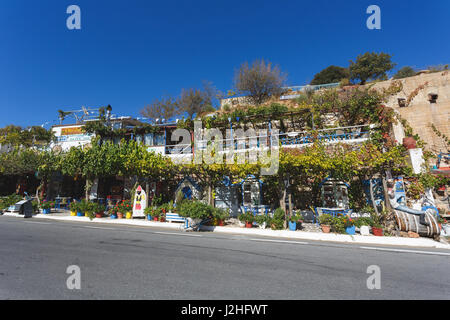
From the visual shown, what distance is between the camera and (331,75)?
106 feet

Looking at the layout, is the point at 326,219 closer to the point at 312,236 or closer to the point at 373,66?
the point at 312,236

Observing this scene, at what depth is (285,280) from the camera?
415cm

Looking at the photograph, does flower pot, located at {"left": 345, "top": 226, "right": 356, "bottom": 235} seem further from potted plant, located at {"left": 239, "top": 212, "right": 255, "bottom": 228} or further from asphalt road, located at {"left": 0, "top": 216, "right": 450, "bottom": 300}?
potted plant, located at {"left": 239, "top": 212, "right": 255, "bottom": 228}

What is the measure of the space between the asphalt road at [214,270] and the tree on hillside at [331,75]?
103 feet

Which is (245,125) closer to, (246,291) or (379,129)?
(379,129)

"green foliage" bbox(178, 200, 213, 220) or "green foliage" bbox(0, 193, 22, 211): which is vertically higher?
"green foliage" bbox(178, 200, 213, 220)

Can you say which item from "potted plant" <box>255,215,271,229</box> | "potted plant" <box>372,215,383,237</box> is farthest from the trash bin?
"potted plant" <box>372,215,383,237</box>

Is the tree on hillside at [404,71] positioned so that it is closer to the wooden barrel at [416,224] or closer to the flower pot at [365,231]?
the wooden barrel at [416,224]

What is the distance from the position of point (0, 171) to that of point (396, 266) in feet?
94.7

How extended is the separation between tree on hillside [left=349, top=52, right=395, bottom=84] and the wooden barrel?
79.1 ft

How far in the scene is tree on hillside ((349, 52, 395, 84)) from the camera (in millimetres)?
26839

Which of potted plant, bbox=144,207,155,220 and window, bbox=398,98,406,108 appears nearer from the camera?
potted plant, bbox=144,207,155,220

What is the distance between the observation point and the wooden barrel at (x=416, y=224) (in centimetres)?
796

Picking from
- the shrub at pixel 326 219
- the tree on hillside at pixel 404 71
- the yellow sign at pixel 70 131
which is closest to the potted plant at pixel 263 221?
the shrub at pixel 326 219
